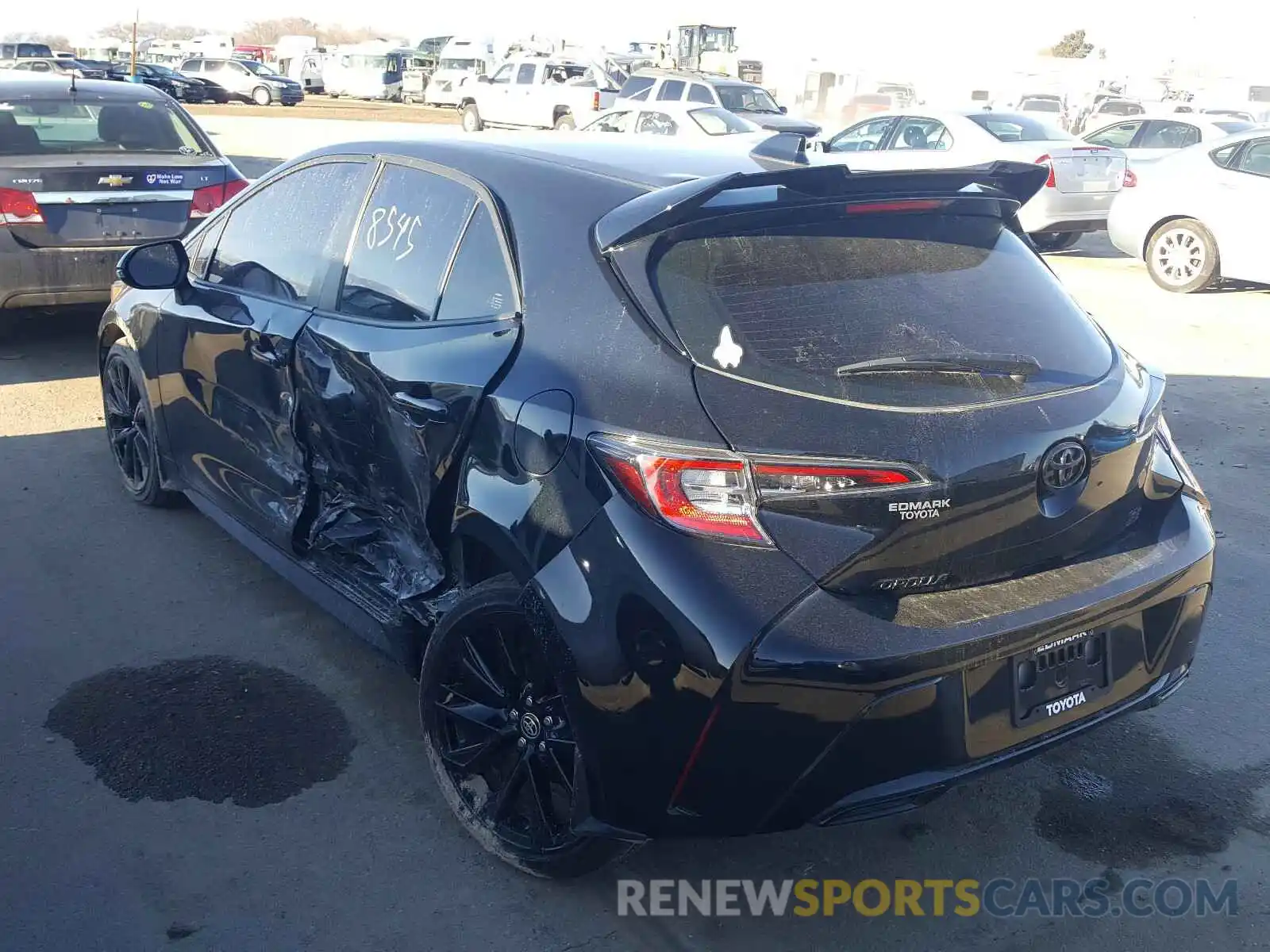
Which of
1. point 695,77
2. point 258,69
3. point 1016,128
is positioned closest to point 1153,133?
point 1016,128

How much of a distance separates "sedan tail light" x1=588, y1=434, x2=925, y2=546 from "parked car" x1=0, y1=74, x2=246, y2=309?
5880 millimetres

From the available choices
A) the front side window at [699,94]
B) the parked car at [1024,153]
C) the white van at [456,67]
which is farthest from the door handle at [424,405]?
the white van at [456,67]

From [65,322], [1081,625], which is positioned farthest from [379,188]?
[65,322]

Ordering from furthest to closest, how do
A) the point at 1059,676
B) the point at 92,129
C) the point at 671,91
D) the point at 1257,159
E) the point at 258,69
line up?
the point at 258,69 → the point at 671,91 → the point at 1257,159 → the point at 92,129 → the point at 1059,676

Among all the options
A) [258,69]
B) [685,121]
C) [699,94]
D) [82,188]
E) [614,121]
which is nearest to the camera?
[82,188]

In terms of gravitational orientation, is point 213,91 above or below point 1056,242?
below

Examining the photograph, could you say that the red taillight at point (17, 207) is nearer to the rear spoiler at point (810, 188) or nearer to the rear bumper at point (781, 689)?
the rear spoiler at point (810, 188)

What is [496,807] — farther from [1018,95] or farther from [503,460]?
[1018,95]

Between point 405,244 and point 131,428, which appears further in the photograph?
point 131,428

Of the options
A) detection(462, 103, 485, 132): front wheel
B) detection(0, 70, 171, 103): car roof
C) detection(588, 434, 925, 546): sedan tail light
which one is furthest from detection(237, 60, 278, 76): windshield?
detection(588, 434, 925, 546): sedan tail light

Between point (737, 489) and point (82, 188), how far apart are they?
241 inches

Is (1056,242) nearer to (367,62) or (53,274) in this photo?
(53,274)

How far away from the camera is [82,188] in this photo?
23.8 ft
